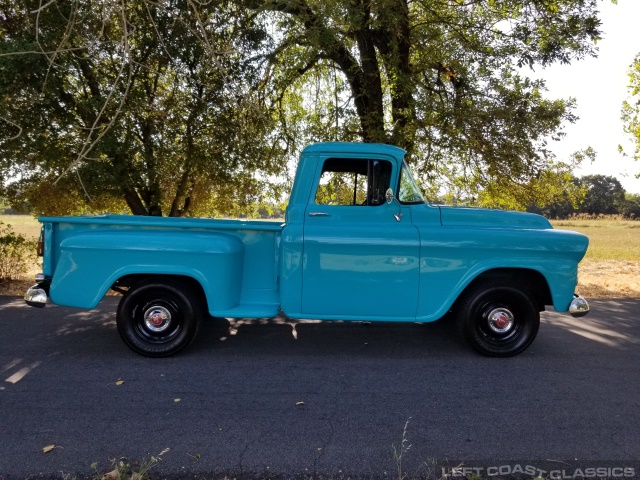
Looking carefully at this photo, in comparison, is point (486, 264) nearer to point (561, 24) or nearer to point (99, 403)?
point (99, 403)

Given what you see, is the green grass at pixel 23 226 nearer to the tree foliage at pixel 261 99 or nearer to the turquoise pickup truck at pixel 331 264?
the tree foliage at pixel 261 99

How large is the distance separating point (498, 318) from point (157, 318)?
346cm

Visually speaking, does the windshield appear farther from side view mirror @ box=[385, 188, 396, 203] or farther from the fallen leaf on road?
the fallen leaf on road

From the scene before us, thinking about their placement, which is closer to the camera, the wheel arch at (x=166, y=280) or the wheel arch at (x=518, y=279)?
the wheel arch at (x=166, y=280)

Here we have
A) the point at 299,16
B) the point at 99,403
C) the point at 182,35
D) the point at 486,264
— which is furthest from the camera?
the point at 182,35

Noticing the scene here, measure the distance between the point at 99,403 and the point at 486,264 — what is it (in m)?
3.61

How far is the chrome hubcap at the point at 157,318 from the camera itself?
4520 mm

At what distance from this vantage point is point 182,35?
7836mm

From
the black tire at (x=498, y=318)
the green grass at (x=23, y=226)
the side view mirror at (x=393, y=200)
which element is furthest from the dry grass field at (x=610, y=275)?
the green grass at (x=23, y=226)

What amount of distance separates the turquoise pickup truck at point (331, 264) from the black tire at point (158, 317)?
1cm

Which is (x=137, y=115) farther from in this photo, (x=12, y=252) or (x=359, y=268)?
(x=359, y=268)

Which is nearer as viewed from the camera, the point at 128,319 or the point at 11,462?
the point at 11,462

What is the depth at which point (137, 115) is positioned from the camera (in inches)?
324

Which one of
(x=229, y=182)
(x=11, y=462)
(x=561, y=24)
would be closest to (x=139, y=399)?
(x=11, y=462)
